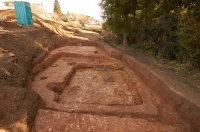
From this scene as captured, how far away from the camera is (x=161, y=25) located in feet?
31.4

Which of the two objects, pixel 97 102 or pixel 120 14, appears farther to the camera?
pixel 120 14

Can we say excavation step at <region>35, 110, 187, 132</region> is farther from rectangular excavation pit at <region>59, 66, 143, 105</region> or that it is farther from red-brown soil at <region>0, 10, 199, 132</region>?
rectangular excavation pit at <region>59, 66, 143, 105</region>

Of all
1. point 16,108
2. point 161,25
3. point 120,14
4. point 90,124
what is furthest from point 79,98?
point 120,14

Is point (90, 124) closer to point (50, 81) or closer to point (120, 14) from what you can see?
point (50, 81)

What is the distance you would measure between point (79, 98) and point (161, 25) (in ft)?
25.4

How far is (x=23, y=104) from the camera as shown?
3682 mm

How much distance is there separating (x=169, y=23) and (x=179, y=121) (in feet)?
22.8

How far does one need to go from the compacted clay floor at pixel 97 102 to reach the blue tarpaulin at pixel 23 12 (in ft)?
21.1

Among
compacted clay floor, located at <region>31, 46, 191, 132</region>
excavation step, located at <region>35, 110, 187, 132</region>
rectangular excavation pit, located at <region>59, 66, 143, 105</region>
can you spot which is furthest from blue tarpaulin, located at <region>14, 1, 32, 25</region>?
excavation step, located at <region>35, 110, 187, 132</region>

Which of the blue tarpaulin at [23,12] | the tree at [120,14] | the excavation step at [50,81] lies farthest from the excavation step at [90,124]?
the blue tarpaulin at [23,12]

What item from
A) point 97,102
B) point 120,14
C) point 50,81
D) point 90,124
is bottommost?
point 97,102

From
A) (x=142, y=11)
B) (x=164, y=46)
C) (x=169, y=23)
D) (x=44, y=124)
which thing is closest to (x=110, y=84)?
(x=44, y=124)

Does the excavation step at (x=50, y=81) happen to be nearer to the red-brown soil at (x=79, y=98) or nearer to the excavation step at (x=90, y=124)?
the red-brown soil at (x=79, y=98)

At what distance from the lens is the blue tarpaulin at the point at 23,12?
12.0 metres
